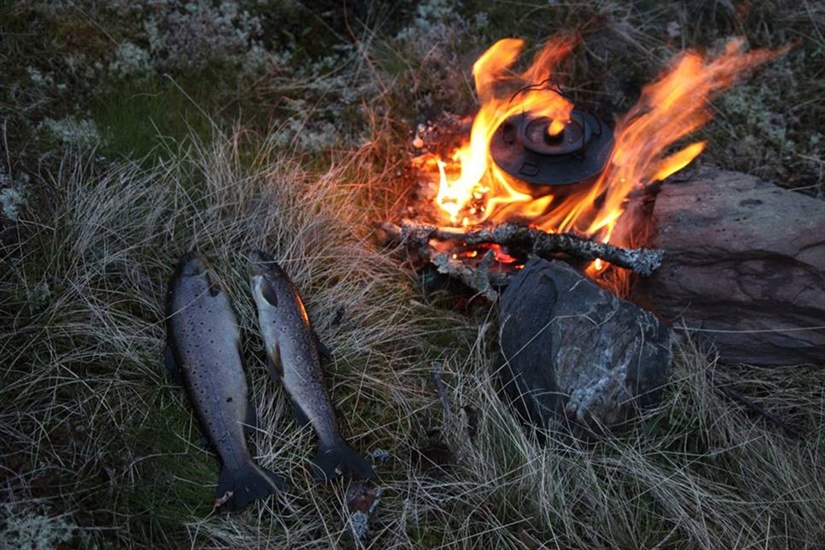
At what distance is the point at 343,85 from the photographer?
4.91 meters

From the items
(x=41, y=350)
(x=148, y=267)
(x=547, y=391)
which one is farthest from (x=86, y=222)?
(x=547, y=391)

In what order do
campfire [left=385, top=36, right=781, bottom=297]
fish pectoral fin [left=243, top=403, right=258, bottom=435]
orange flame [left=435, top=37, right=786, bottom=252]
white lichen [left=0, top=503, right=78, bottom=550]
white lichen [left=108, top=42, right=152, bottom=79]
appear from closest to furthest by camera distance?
1. white lichen [left=0, top=503, right=78, bottom=550]
2. fish pectoral fin [left=243, top=403, right=258, bottom=435]
3. campfire [left=385, top=36, right=781, bottom=297]
4. orange flame [left=435, top=37, right=786, bottom=252]
5. white lichen [left=108, top=42, right=152, bottom=79]

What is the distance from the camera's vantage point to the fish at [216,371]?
9.80 ft

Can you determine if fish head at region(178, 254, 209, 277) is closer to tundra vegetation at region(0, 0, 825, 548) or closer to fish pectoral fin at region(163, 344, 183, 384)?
tundra vegetation at region(0, 0, 825, 548)

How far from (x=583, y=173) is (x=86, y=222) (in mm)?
2554

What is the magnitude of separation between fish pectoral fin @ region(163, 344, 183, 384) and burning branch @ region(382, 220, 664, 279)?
136 centimetres

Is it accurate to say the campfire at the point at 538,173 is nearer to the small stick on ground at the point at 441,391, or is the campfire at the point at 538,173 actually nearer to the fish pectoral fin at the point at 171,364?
the small stick on ground at the point at 441,391

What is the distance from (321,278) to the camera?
3938mm

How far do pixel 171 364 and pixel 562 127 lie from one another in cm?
236

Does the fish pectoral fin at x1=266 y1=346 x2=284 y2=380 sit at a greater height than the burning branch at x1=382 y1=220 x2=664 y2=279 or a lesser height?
greater

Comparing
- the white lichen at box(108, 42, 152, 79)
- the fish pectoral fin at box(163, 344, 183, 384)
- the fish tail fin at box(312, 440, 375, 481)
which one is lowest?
the fish tail fin at box(312, 440, 375, 481)

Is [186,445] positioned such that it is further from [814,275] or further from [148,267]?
[814,275]

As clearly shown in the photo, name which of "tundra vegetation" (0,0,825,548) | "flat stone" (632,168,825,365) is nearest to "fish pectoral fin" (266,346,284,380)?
"tundra vegetation" (0,0,825,548)

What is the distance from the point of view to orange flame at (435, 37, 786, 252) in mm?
4246
